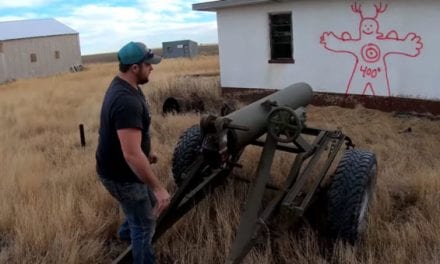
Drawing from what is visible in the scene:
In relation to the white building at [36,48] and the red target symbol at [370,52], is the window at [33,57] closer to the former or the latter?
the white building at [36,48]

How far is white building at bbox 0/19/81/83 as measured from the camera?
1513 inches

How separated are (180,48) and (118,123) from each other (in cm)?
3785

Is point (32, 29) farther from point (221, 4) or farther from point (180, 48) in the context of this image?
point (221, 4)

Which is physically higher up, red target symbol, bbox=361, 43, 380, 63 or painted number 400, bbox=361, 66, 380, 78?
red target symbol, bbox=361, 43, 380, 63

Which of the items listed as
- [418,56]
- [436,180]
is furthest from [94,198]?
[418,56]

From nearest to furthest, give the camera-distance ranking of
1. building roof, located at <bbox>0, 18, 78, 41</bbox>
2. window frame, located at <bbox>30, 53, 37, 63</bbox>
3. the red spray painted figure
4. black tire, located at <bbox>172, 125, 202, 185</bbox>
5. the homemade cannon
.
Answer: the homemade cannon
black tire, located at <bbox>172, 125, 202, 185</bbox>
the red spray painted figure
building roof, located at <bbox>0, 18, 78, 41</bbox>
window frame, located at <bbox>30, 53, 37, 63</bbox>

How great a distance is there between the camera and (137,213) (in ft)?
12.6

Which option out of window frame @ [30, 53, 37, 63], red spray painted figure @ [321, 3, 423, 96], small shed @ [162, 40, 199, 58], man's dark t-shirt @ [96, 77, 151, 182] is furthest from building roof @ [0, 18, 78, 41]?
man's dark t-shirt @ [96, 77, 151, 182]

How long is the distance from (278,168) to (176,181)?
128 centimetres

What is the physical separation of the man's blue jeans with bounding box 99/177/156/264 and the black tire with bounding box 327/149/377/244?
155 cm

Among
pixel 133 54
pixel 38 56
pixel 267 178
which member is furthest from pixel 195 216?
pixel 38 56

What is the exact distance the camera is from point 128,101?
11.3 feet

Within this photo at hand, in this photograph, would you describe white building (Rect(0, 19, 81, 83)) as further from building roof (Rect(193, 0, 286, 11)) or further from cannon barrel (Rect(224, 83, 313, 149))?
cannon barrel (Rect(224, 83, 313, 149))

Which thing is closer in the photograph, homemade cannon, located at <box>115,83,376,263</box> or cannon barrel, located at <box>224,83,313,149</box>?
homemade cannon, located at <box>115,83,376,263</box>
